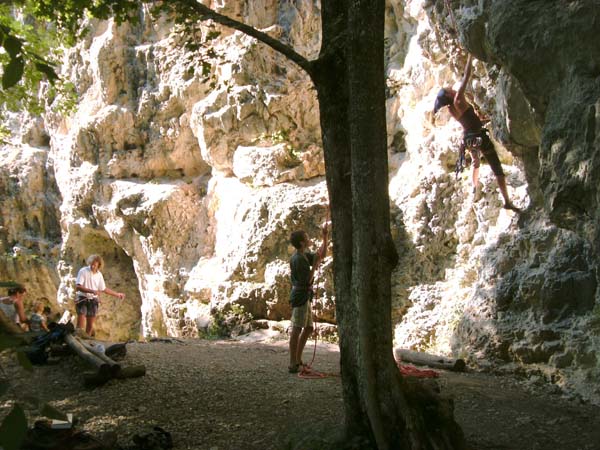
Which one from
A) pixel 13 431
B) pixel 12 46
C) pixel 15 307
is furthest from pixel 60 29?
pixel 13 431

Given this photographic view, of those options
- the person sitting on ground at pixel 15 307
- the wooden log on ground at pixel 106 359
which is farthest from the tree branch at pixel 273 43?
the person sitting on ground at pixel 15 307

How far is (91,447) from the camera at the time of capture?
12.1 feet

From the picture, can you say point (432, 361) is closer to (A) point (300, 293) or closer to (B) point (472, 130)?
(A) point (300, 293)

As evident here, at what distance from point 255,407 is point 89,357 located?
2114 millimetres

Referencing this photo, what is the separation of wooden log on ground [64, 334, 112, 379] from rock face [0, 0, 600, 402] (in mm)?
3150

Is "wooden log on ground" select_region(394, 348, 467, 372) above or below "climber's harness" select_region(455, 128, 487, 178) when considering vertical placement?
below

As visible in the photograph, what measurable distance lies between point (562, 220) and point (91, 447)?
4.46 meters

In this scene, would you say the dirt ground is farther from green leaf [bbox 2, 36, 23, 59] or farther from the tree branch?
green leaf [bbox 2, 36, 23, 59]

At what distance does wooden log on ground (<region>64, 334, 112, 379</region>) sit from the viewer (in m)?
5.54

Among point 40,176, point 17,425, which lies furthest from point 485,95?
point 40,176

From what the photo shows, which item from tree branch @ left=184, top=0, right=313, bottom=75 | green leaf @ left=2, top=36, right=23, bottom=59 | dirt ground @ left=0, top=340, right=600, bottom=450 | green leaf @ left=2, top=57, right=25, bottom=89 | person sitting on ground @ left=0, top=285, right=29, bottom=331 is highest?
tree branch @ left=184, top=0, right=313, bottom=75

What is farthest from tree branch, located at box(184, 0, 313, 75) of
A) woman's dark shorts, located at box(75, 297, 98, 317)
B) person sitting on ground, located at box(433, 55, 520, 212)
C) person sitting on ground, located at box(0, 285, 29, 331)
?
woman's dark shorts, located at box(75, 297, 98, 317)

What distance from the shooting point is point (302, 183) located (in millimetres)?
11695

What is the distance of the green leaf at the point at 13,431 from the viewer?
3.63 ft
